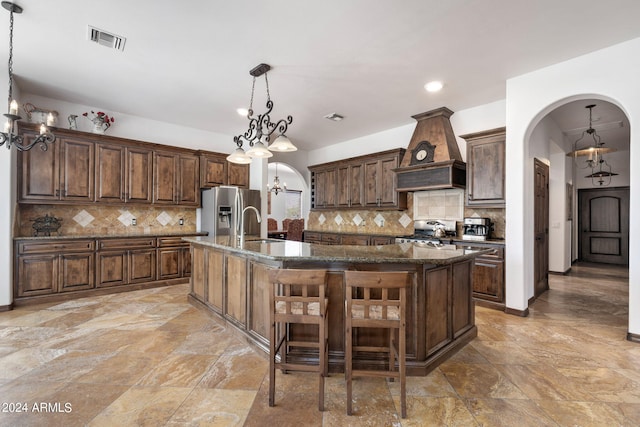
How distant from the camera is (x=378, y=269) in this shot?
7.62ft

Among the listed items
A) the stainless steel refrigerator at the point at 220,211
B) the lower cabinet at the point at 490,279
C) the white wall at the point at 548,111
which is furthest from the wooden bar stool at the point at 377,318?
the stainless steel refrigerator at the point at 220,211

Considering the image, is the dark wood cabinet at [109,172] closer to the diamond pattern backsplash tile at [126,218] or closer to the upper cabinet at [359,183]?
the diamond pattern backsplash tile at [126,218]

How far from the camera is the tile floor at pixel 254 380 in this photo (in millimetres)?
1799

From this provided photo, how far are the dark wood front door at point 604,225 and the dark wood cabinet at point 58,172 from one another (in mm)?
10923

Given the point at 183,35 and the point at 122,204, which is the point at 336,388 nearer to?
the point at 183,35

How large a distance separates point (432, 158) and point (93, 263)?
5.22 metres

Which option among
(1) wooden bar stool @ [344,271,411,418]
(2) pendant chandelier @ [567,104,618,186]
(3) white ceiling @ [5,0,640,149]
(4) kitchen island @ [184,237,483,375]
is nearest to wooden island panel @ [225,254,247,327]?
(4) kitchen island @ [184,237,483,375]

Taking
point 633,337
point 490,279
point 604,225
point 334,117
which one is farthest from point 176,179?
point 604,225

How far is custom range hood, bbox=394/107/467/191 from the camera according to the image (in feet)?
14.4

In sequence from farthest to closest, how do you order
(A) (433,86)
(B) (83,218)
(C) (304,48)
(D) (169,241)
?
(D) (169,241) → (B) (83,218) → (A) (433,86) → (C) (304,48)

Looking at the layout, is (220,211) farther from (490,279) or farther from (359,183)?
(490,279)

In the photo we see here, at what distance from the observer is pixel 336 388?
2.11m

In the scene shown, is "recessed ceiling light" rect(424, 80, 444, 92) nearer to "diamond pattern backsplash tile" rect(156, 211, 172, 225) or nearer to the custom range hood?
the custom range hood

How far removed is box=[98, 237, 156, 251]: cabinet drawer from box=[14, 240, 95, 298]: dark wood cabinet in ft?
0.43
